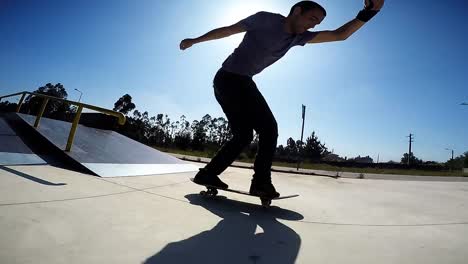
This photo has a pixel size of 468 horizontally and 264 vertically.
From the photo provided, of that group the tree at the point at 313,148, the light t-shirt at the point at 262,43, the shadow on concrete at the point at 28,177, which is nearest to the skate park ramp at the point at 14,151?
the shadow on concrete at the point at 28,177

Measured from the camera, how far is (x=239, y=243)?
1424 millimetres

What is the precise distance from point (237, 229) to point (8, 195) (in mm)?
1467

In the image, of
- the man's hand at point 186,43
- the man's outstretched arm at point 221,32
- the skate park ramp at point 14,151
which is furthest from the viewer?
the skate park ramp at point 14,151

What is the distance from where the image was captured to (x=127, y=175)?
3.31 meters

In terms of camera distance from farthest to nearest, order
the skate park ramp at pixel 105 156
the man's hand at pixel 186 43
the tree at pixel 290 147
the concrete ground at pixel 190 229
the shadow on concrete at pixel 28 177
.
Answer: the tree at pixel 290 147 < the skate park ramp at pixel 105 156 < the man's hand at pixel 186 43 < the shadow on concrete at pixel 28 177 < the concrete ground at pixel 190 229

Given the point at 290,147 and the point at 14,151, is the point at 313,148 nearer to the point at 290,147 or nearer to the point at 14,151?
the point at 290,147

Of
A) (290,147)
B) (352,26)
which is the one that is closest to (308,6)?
(352,26)

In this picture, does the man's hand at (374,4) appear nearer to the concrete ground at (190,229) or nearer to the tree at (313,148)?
the concrete ground at (190,229)

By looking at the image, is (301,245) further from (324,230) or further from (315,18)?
(315,18)

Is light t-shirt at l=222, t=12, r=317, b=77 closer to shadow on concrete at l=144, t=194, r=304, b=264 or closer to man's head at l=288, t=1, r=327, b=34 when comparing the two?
man's head at l=288, t=1, r=327, b=34

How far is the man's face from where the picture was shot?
93.1 inches

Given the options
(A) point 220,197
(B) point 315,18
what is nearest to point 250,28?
(B) point 315,18

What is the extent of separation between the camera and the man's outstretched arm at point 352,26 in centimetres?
231

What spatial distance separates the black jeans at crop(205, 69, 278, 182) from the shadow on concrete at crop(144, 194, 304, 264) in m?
0.49
